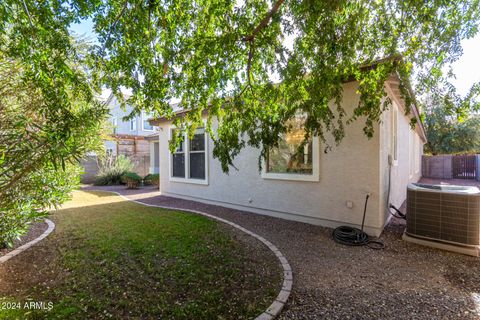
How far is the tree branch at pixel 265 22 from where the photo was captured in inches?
134

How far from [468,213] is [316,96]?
140 inches

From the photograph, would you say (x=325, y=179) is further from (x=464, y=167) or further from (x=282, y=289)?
(x=464, y=167)

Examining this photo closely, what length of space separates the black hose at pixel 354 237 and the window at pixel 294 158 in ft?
4.15

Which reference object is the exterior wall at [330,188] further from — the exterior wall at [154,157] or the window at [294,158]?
the exterior wall at [154,157]

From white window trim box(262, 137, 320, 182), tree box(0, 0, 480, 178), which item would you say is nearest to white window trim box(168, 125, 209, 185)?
white window trim box(262, 137, 320, 182)

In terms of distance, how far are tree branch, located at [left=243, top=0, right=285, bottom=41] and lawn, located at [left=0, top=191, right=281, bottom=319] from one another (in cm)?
361

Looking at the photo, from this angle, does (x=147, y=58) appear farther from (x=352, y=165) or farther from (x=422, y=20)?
(x=352, y=165)

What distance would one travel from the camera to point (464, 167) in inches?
660

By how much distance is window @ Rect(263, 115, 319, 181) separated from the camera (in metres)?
5.79

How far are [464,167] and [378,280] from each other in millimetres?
19312

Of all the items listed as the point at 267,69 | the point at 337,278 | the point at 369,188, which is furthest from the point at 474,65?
the point at 337,278

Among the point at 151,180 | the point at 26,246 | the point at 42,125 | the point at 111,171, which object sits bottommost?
the point at 26,246

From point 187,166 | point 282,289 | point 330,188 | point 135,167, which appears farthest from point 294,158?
point 135,167

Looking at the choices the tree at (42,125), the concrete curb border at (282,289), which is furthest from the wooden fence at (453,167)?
the tree at (42,125)
